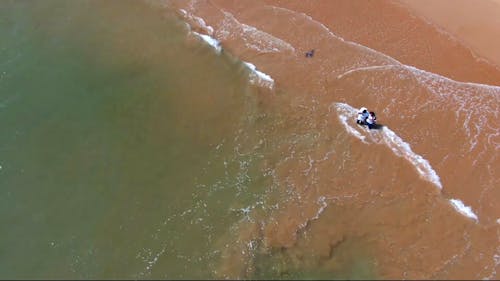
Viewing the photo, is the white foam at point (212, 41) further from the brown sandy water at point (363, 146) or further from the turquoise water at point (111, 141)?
the turquoise water at point (111, 141)

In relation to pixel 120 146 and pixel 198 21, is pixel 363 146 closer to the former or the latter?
pixel 120 146

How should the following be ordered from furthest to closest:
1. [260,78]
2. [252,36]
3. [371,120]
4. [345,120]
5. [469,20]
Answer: [252,36]
[469,20]
[260,78]
[345,120]
[371,120]

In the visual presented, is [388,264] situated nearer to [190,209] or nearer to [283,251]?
[283,251]

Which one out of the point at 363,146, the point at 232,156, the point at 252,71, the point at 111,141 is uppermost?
the point at 363,146

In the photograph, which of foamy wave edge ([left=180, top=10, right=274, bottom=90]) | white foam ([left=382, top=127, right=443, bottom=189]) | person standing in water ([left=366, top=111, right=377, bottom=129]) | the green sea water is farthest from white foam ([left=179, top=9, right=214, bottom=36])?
white foam ([left=382, top=127, right=443, bottom=189])

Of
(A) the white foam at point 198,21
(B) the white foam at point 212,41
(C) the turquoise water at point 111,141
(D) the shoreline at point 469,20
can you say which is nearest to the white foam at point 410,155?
(C) the turquoise water at point 111,141

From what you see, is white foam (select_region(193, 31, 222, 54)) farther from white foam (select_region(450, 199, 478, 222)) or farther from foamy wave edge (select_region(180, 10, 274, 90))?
white foam (select_region(450, 199, 478, 222))

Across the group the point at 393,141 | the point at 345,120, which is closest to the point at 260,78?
the point at 345,120
